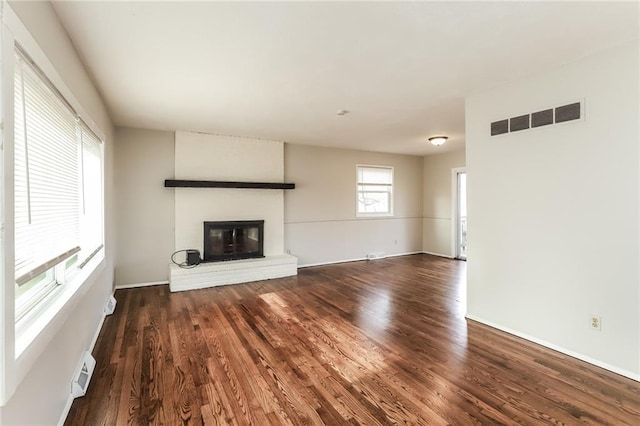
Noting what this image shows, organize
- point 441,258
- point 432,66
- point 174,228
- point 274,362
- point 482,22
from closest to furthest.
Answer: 1. point 482,22
2. point 274,362
3. point 432,66
4. point 174,228
5. point 441,258

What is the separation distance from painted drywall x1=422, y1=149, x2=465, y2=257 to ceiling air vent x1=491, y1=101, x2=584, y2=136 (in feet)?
13.1

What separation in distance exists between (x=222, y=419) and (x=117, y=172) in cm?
424

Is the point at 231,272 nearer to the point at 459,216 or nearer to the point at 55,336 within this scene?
the point at 55,336

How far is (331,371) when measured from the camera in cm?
235

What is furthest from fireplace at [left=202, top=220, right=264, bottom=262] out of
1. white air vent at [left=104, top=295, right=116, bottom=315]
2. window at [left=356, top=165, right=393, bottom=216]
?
window at [left=356, top=165, right=393, bottom=216]

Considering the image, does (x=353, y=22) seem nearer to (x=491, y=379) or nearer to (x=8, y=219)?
(x=8, y=219)

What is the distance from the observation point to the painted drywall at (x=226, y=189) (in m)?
5.08

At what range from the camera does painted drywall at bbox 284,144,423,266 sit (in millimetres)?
6199

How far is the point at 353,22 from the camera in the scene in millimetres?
1997

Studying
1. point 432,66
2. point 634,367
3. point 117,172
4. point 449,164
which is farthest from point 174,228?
point 449,164

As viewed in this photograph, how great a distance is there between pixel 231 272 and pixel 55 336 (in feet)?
10.7

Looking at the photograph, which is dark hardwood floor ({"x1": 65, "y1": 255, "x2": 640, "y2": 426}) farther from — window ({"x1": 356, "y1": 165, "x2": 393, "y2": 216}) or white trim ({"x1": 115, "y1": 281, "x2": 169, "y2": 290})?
window ({"x1": 356, "y1": 165, "x2": 393, "y2": 216})

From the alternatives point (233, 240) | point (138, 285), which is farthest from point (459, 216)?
point (138, 285)

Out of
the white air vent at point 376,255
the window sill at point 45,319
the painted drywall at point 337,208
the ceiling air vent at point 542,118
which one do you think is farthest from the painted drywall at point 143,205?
the ceiling air vent at point 542,118
